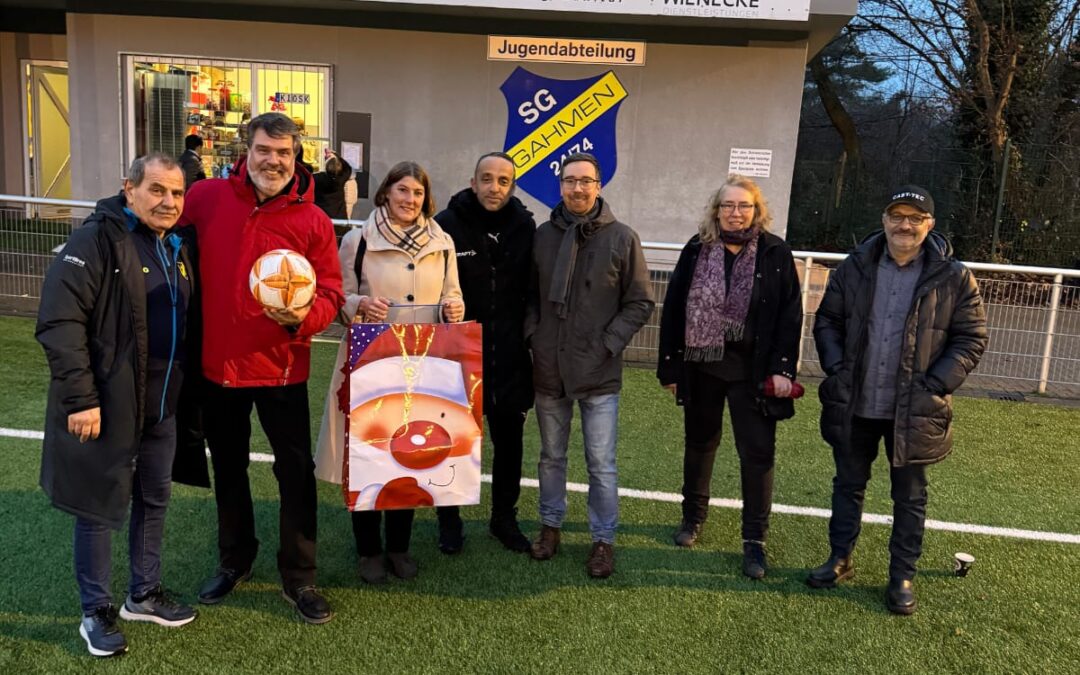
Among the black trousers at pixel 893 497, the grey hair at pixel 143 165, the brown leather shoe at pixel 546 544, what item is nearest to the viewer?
the grey hair at pixel 143 165

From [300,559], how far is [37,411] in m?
3.64

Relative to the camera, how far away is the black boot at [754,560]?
4039 millimetres

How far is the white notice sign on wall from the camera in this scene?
11461 millimetres

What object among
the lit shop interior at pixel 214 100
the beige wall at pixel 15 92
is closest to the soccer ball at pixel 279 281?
the lit shop interior at pixel 214 100

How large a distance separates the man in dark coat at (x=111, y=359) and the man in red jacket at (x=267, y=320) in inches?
5.3

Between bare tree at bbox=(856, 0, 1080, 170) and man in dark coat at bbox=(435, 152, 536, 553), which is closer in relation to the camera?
man in dark coat at bbox=(435, 152, 536, 553)

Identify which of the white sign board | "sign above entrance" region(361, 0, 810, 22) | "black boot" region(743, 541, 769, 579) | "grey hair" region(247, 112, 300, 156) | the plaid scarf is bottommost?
"black boot" region(743, 541, 769, 579)

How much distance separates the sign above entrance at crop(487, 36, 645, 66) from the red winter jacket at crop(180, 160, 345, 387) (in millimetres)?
8635

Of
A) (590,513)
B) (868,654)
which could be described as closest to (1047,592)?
(868,654)

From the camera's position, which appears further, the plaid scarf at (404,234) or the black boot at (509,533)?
the black boot at (509,533)

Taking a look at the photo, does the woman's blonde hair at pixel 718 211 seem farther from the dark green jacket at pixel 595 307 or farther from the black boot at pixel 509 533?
the black boot at pixel 509 533

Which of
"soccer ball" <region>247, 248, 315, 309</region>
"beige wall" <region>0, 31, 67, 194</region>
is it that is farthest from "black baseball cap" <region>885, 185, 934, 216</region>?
"beige wall" <region>0, 31, 67, 194</region>

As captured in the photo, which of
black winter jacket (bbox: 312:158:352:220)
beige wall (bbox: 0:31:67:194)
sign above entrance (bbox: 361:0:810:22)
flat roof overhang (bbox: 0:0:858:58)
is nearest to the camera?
black winter jacket (bbox: 312:158:352:220)

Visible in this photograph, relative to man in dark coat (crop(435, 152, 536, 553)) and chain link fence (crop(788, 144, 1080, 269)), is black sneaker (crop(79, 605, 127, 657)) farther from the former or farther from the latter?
chain link fence (crop(788, 144, 1080, 269))
